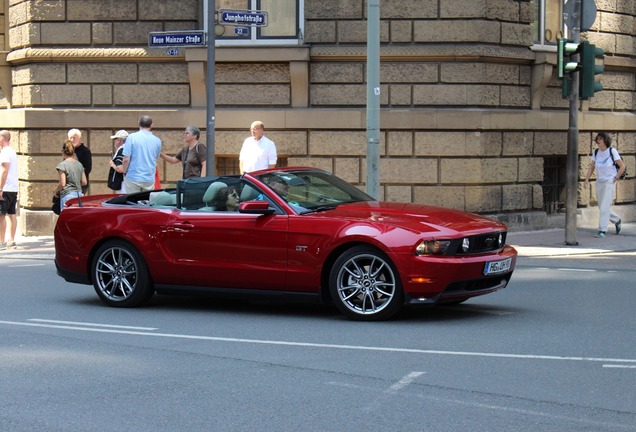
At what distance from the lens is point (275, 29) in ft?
62.5

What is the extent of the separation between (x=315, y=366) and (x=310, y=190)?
3.14m

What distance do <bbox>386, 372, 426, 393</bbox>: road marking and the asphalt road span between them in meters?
0.01

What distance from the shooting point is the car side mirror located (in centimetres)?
1041

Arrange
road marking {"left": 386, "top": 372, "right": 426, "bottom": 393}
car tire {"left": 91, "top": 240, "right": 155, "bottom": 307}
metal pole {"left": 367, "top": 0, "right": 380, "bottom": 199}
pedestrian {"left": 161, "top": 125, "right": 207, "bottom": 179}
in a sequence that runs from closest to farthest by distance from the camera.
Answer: road marking {"left": 386, "top": 372, "right": 426, "bottom": 393}, car tire {"left": 91, "top": 240, "right": 155, "bottom": 307}, metal pole {"left": 367, "top": 0, "right": 380, "bottom": 199}, pedestrian {"left": 161, "top": 125, "right": 207, "bottom": 179}

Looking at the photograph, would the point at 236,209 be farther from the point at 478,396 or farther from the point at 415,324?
the point at 478,396

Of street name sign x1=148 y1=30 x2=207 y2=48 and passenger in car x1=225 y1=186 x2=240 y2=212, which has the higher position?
street name sign x1=148 y1=30 x2=207 y2=48

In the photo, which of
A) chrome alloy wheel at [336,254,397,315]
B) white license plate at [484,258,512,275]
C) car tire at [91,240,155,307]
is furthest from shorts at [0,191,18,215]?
white license plate at [484,258,512,275]

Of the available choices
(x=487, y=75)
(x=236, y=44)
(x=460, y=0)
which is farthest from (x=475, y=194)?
(x=236, y=44)

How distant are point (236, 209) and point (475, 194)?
27.7 ft

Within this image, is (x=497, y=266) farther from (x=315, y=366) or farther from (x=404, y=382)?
(x=404, y=382)

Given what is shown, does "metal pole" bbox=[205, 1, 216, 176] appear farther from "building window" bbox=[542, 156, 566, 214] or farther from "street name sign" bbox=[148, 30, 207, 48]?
"building window" bbox=[542, 156, 566, 214]

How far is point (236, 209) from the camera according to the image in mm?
10852

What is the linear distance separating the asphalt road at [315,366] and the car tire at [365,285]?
5.5 inches

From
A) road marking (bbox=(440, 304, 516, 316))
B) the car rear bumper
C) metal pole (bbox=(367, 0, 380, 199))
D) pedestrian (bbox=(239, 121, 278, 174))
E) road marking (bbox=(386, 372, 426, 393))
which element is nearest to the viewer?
road marking (bbox=(386, 372, 426, 393))
